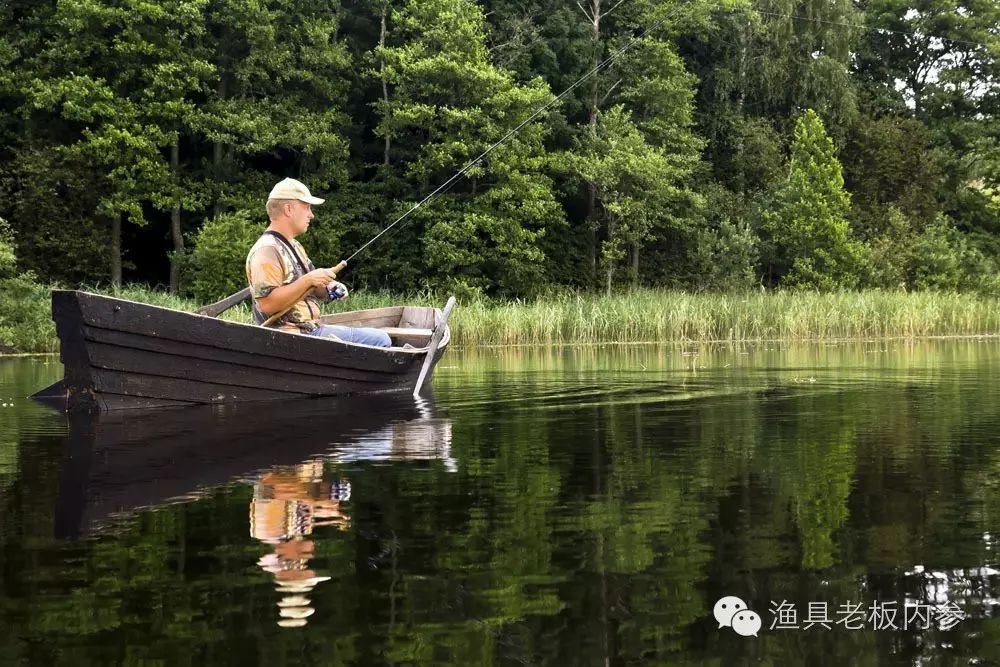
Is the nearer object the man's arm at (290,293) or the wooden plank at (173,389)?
the man's arm at (290,293)

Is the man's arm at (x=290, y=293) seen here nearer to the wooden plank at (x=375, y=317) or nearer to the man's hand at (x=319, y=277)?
the man's hand at (x=319, y=277)

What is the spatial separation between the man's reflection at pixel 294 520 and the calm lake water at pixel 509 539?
0.6 inches

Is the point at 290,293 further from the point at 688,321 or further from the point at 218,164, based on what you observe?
the point at 218,164

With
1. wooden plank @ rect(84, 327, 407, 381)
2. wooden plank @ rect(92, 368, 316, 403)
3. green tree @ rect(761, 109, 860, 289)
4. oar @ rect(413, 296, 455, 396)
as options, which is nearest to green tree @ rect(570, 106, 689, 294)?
green tree @ rect(761, 109, 860, 289)

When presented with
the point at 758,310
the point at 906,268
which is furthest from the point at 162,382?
the point at 906,268

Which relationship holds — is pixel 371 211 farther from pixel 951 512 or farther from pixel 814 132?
pixel 951 512

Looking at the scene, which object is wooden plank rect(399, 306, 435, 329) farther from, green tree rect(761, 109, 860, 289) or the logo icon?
green tree rect(761, 109, 860, 289)

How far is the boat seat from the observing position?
562 inches

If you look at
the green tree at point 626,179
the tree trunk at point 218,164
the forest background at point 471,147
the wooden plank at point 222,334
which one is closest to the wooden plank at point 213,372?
the wooden plank at point 222,334

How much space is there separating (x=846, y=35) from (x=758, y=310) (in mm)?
19823

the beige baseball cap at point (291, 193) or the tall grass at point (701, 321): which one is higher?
the beige baseball cap at point (291, 193)

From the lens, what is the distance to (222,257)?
33.3m

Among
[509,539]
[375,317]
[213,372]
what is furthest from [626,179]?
[509,539]

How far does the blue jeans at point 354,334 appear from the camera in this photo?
12141 mm
